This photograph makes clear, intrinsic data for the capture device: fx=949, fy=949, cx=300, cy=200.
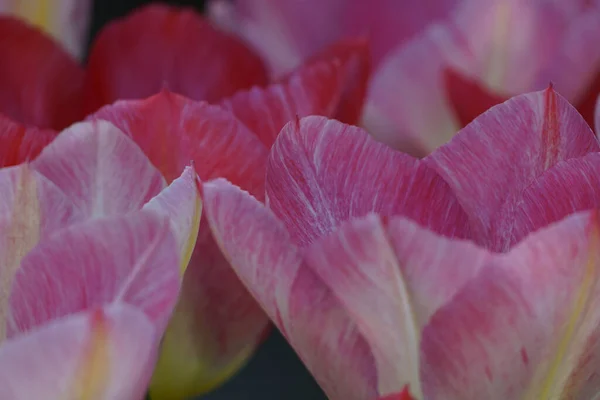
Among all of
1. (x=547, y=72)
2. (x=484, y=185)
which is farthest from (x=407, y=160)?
(x=547, y=72)

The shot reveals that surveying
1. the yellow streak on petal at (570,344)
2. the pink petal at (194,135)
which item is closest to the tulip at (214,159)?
the pink petal at (194,135)

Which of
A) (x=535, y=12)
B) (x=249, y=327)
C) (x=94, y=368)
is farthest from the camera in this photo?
(x=535, y=12)

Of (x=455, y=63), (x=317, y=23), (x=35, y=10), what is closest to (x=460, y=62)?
(x=455, y=63)

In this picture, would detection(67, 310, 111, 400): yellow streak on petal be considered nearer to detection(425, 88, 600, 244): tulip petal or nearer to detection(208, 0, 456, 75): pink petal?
detection(425, 88, 600, 244): tulip petal

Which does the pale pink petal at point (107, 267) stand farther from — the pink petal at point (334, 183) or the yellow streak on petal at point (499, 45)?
the yellow streak on petal at point (499, 45)

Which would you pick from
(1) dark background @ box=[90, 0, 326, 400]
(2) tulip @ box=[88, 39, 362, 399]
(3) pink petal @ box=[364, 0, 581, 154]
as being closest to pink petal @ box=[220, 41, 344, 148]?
(2) tulip @ box=[88, 39, 362, 399]

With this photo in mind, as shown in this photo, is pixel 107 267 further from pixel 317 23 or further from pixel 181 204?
pixel 317 23

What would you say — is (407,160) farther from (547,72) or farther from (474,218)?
(547,72)
